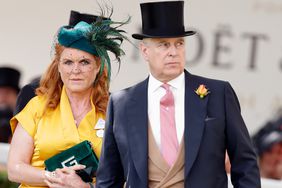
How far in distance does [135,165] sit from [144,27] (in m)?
0.70

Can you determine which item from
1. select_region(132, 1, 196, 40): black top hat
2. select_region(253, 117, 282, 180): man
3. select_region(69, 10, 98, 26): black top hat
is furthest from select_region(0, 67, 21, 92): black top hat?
select_region(132, 1, 196, 40): black top hat

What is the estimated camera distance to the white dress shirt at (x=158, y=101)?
598 centimetres

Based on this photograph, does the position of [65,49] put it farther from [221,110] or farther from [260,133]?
[260,133]

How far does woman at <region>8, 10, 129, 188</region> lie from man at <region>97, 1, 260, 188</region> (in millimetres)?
594

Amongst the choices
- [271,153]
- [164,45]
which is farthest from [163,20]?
[271,153]

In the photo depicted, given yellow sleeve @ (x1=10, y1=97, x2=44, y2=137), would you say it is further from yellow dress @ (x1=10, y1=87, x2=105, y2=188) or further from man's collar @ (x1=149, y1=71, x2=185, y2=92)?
man's collar @ (x1=149, y1=71, x2=185, y2=92)

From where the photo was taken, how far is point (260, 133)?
11.2 m

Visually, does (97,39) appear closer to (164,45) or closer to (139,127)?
(164,45)

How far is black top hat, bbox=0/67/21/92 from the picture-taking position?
40.3 feet

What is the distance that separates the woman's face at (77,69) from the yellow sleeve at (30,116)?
8.1 inches

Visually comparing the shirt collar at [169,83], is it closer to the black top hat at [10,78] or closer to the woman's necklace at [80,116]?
the woman's necklace at [80,116]

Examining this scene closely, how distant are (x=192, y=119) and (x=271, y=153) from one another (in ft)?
14.4

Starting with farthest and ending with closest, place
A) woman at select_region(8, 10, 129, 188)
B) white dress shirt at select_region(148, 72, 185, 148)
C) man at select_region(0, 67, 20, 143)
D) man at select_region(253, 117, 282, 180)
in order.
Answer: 1. man at select_region(0, 67, 20, 143)
2. man at select_region(253, 117, 282, 180)
3. woman at select_region(8, 10, 129, 188)
4. white dress shirt at select_region(148, 72, 185, 148)

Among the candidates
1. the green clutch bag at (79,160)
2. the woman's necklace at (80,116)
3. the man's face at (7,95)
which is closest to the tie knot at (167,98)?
the green clutch bag at (79,160)
